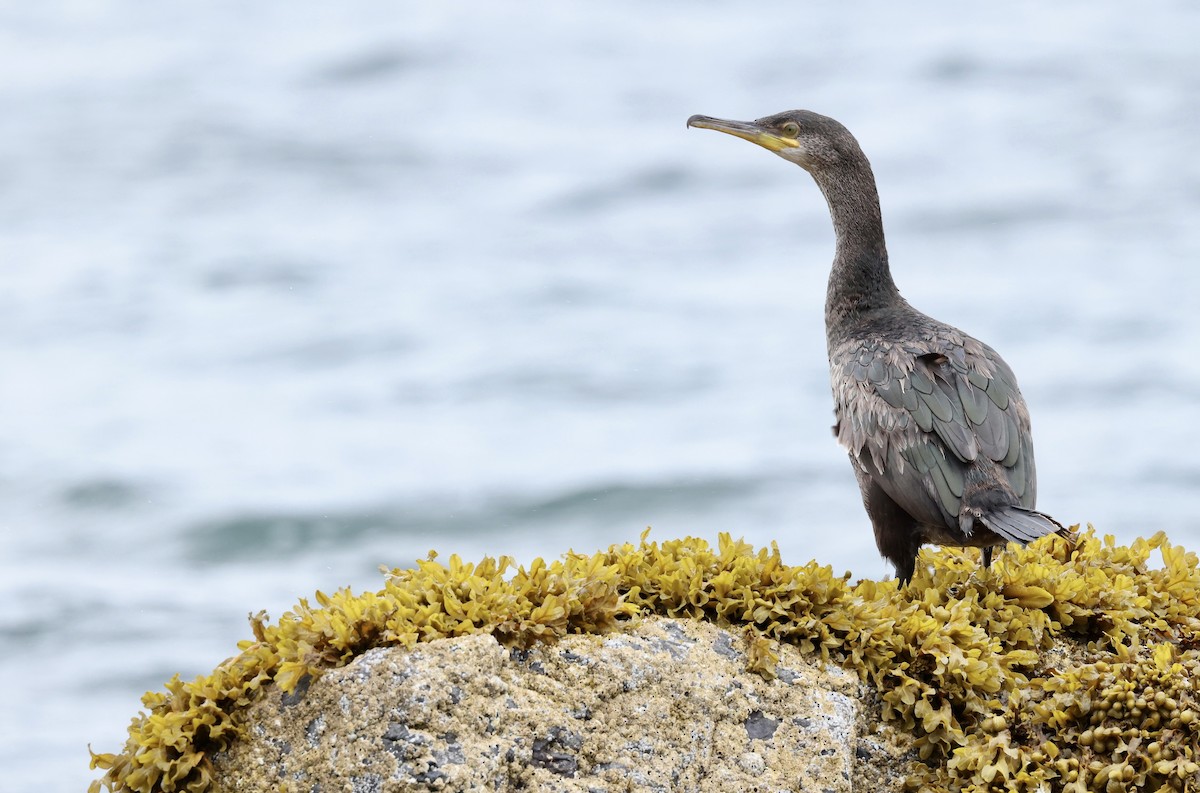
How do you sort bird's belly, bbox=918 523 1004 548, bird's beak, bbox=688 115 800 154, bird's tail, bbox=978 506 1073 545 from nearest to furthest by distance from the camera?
bird's tail, bbox=978 506 1073 545 < bird's belly, bbox=918 523 1004 548 < bird's beak, bbox=688 115 800 154

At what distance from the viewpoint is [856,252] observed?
6.44m

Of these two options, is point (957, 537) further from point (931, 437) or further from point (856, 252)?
point (856, 252)

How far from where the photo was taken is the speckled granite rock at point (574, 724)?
352 centimetres

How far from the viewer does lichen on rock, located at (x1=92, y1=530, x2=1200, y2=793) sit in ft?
→ 12.1

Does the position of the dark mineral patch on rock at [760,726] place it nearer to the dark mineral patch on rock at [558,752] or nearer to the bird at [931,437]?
the dark mineral patch on rock at [558,752]

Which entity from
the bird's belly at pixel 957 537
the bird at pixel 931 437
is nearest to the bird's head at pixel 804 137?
the bird at pixel 931 437

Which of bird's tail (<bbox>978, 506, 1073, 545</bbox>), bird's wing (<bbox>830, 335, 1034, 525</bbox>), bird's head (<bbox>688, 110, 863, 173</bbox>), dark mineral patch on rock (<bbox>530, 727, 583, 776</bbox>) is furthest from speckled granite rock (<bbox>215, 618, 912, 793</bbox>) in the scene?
bird's head (<bbox>688, 110, 863, 173</bbox>)

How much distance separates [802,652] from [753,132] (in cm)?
345

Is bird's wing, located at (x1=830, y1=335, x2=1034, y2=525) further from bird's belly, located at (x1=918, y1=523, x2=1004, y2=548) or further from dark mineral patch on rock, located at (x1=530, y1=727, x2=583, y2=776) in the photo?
dark mineral patch on rock, located at (x1=530, y1=727, x2=583, y2=776)

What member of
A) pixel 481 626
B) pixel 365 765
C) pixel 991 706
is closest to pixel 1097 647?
pixel 991 706

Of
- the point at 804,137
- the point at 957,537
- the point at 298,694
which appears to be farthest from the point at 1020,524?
the point at 804,137

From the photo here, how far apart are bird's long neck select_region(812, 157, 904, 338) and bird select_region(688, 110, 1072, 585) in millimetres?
180

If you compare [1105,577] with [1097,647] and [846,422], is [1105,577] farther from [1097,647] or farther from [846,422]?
[846,422]

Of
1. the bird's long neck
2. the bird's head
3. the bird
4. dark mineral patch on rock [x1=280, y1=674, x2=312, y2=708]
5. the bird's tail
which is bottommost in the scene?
dark mineral patch on rock [x1=280, y1=674, x2=312, y2=708]
